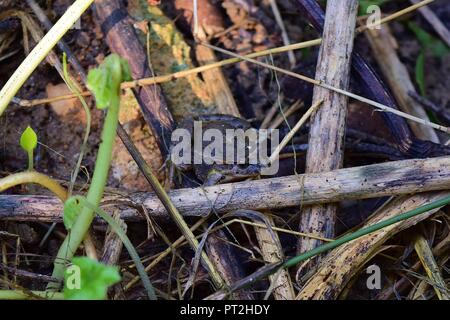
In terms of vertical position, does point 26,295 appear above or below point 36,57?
below

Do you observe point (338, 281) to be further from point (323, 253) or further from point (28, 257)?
point (28, 257)

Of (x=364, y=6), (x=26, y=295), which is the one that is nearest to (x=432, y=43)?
(x=364, y=6)

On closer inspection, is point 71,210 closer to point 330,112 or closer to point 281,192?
point 281,192

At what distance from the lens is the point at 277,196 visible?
1689mm

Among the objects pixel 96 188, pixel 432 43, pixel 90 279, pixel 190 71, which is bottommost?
pixel 90 279

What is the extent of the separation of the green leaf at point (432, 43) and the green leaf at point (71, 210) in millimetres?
1725

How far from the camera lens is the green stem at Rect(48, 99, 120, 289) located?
1387mm

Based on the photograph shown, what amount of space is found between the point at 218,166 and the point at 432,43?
1.24 meters

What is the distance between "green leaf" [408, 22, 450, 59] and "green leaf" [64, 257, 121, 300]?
179 centimetres

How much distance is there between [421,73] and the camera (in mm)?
2322

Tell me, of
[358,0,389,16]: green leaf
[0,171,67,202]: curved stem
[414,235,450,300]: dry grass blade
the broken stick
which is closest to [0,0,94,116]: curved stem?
[0,171,67,202]: curved stem

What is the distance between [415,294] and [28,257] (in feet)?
4.11

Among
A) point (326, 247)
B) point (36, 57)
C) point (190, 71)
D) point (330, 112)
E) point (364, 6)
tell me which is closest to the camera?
point (326, 247)
